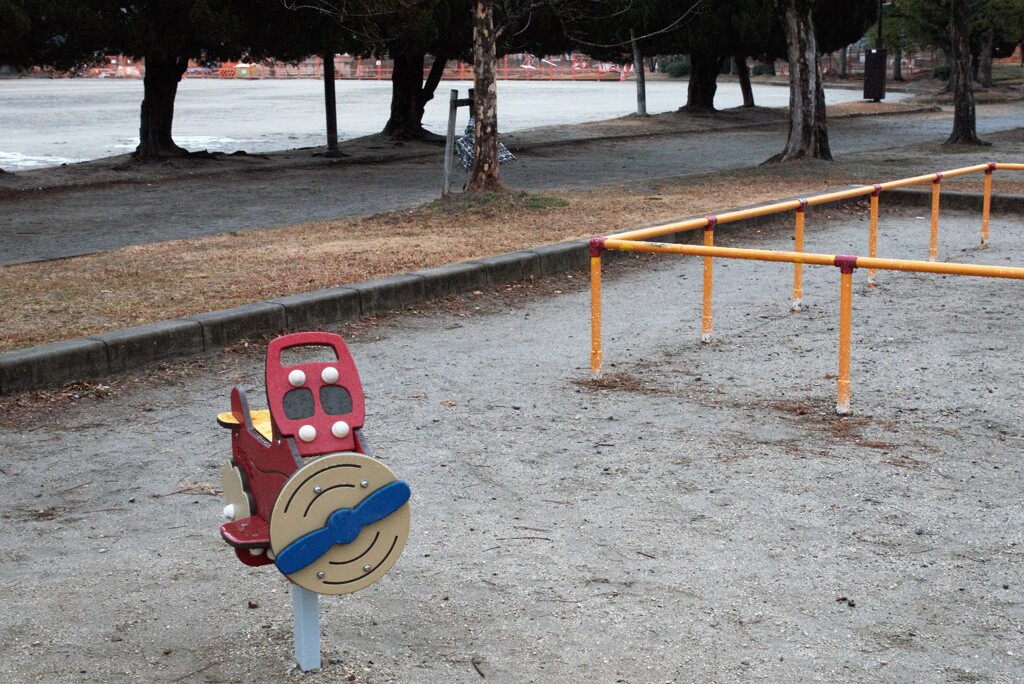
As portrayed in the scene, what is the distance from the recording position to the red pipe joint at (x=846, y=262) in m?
6.37

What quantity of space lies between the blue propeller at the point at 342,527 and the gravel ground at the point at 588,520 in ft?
1.48

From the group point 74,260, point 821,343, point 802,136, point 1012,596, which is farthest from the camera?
point 802,136

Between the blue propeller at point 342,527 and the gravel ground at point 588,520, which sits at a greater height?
the blue propeller at point 342,527

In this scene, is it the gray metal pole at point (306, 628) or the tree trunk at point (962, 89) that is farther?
the tree trunk at point (962, 89)

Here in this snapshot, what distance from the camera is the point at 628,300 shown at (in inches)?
376

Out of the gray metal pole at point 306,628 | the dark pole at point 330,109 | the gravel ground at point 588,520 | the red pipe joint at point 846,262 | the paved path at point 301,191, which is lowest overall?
the gravel ground at point 588,520

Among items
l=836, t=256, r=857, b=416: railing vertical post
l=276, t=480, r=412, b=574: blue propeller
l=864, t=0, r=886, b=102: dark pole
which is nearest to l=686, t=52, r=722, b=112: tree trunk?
l=864, t=0, r=886, b=102: dark pole

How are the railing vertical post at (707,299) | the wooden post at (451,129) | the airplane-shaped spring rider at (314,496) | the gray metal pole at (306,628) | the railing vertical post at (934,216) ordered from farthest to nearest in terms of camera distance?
the wooden post at (451,129), the railing vertical post at (934,216), the railing vertical post at (707,299), the gray metal pole at (306,628), the airplane-shaped spring rider at (314,496)

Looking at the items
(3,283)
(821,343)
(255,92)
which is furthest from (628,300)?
(255,92)

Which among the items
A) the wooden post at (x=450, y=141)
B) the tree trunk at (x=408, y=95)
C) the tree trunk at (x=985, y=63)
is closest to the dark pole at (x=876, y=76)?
the tree trunk at (x=985, y=63)

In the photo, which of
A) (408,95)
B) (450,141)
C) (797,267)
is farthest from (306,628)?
(408,95)

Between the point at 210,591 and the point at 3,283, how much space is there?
613cm

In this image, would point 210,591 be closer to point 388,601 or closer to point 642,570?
point 388,601

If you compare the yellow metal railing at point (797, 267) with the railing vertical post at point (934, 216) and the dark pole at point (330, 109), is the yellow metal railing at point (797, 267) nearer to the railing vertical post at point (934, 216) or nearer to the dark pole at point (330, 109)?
the railing vertical post at point (934, 216)
